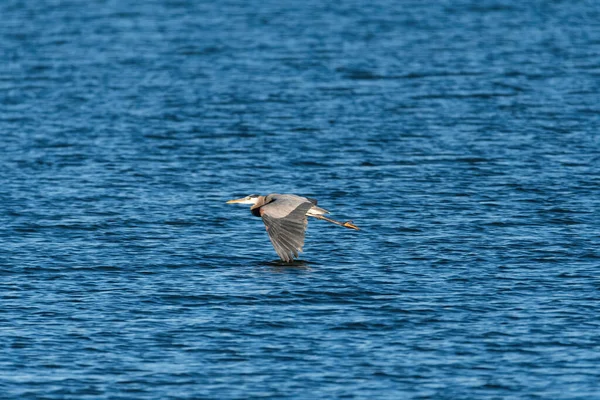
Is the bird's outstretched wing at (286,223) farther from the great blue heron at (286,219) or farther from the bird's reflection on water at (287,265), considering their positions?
the bird's reflection on water at (287,265)

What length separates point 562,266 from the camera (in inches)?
843

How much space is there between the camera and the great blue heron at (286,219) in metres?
21.0

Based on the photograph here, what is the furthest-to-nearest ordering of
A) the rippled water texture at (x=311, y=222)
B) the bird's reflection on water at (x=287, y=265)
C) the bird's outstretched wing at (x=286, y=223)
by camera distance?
the bird's reflection on water at (x=287, y=265) < the bird's outstretched wing at (x=286, y=223) < the rippled water texture at (x=311, y=222)

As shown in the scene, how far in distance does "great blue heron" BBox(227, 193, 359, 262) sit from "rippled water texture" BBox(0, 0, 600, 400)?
22.0 inches

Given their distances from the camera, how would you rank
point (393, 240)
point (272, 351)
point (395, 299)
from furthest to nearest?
1. point (393, 240)
2. point (395, 299)
3. point (272, 351)

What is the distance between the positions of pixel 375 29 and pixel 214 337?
37516 mm

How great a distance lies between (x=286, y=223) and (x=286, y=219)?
10cm

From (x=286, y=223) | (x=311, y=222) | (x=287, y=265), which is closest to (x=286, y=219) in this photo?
(x=286, y=223)

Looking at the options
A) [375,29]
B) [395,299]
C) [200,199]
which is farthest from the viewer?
[375,29]

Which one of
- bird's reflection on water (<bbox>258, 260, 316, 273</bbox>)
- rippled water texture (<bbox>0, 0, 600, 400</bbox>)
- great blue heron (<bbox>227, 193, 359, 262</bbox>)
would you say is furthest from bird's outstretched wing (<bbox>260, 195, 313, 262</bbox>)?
rippled water texture (<bbox>0, 0, 600, 400</bbox>)

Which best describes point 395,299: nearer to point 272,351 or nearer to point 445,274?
point 445,274

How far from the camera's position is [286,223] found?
21.3 m

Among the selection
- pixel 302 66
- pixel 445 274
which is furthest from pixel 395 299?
pixel 302 66

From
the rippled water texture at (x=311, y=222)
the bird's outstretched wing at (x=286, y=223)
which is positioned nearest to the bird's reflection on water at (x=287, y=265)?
the rippled water texture at (x=311, y=222)
